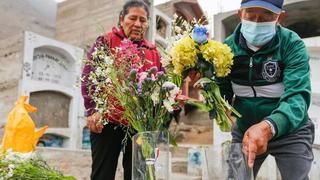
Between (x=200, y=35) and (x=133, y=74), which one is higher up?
(x=200, y=35)

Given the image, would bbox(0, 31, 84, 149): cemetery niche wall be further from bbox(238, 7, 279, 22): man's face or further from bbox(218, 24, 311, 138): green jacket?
bbox(238, 7, 279, 22): man's face

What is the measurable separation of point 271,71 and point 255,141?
54cm

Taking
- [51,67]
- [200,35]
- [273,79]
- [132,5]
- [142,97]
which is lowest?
[142,97]

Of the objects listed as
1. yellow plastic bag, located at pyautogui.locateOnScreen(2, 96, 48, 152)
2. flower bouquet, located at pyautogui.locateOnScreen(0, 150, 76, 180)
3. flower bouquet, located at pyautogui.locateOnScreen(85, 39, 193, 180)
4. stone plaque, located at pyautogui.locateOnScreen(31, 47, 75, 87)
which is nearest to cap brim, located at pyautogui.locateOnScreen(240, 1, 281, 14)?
flower bouquet, located at pyautogui.locateOnScreen(85, 39, 193, 180)

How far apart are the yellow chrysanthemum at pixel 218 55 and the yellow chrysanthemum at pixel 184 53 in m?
0.04

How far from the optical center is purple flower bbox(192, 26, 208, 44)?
1573 millimetres

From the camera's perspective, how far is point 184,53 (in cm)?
158

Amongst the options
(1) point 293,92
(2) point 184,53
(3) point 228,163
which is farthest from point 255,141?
(2) point 184,53

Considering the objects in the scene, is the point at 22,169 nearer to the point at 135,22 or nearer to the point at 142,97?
the point at 142,97

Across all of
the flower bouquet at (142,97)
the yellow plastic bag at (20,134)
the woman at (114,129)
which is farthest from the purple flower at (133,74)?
the yellow plastic bag at (20,134)

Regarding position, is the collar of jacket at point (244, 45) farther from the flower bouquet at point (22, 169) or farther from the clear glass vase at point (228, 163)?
the flower bouquet at point (22, 169)

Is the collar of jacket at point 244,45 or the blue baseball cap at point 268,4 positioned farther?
the collar of jacket at point 244,45

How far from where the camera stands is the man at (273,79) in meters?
1.64

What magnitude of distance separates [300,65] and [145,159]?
0.82 metres
